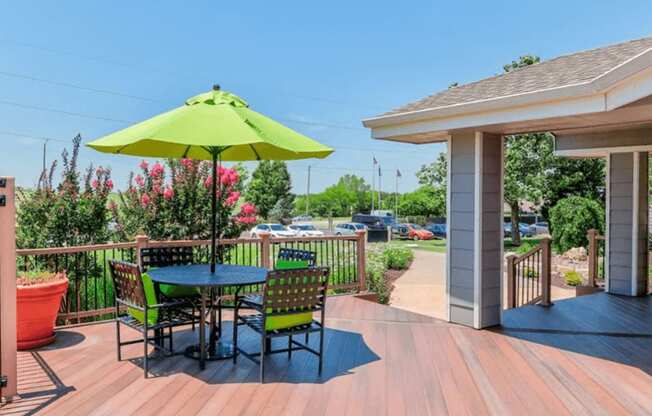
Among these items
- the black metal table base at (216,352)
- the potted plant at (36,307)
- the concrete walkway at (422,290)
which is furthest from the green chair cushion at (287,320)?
the concrete walkway at (422,290)

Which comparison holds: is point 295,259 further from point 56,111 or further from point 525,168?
point 56,111

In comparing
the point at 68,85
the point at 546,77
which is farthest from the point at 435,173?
the point at 68,85

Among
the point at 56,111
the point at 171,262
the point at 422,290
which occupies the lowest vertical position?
the point at 422,290

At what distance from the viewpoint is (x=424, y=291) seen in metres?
12.5

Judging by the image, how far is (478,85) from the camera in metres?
6.08

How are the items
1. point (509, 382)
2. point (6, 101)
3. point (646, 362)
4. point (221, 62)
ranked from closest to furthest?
1. point (509, 382)
2. point (646, 362)
3. point (6, 101)
4. point (221, 62)

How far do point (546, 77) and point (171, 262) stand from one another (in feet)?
14.9

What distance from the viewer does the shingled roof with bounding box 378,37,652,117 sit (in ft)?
14.4

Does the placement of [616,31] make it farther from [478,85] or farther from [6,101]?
[6,101]

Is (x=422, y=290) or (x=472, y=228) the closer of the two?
(x=472, y=228)

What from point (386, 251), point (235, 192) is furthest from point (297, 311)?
point (386, 251)

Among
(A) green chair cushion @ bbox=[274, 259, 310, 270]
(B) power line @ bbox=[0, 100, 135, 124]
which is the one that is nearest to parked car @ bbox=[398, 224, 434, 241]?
(B) power line @ bbox=[0, 100, 135, 124]

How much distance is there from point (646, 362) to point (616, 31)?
19.7 metres

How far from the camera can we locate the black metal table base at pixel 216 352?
161 inches
